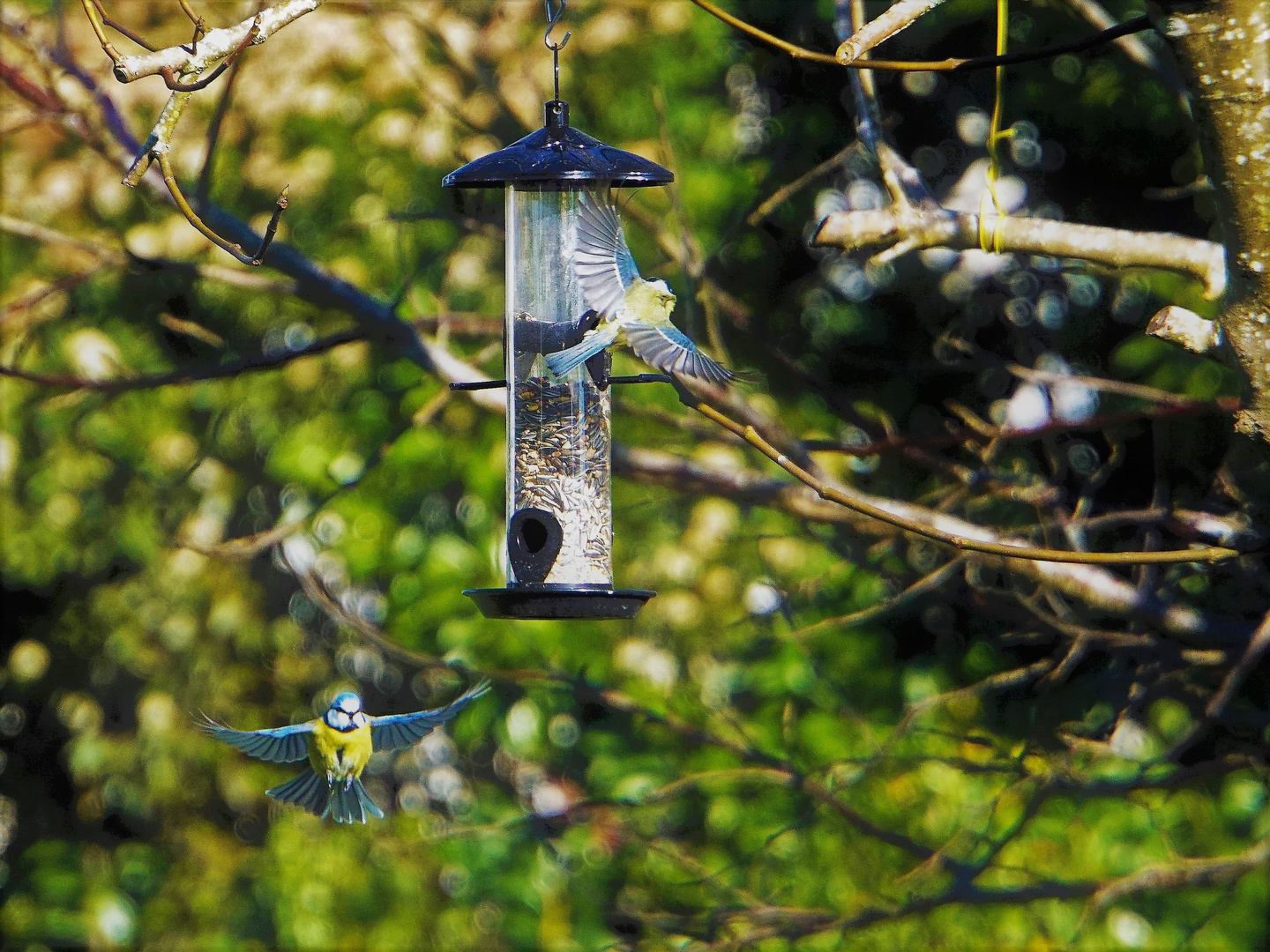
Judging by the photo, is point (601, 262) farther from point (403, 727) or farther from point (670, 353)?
point (403, 727)

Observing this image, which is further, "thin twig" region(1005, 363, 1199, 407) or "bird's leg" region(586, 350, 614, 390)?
"thin twig" region(1005, 363, 1199, 407)

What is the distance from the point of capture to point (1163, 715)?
144 inches

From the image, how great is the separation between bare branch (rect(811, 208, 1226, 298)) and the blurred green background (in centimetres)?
105

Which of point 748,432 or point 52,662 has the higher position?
point 748,432

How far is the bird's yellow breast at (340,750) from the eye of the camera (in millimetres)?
3059

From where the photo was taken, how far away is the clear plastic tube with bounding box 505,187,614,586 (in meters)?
2.75

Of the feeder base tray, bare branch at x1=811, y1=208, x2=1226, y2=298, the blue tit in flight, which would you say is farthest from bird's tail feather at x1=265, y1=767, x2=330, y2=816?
bare branch at x1=811, y1=208, x2=1226, y2=298

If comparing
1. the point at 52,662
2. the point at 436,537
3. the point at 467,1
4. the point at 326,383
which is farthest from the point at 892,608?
the point at 52,662

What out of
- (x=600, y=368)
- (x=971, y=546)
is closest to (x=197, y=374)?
(x=600, y=368)

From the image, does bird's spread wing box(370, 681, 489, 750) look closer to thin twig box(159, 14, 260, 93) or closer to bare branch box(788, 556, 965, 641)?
bare branch box(788, 556, 965, 641)

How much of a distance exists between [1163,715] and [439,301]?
1857mm

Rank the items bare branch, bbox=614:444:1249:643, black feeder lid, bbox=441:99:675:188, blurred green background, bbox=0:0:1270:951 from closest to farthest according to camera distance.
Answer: black feeder lid, bbox=441:99:675:188 < bare branch, bbox=614:444:1249:643 < blurred green background, bbox=0:0:1270:951

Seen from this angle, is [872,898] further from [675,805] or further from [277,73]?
[277,73]

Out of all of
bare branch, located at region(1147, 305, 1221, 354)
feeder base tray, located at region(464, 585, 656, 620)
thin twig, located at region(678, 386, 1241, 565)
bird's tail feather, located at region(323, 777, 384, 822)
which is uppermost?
bare branch, located at region(1147, 305, 1221, 354)
